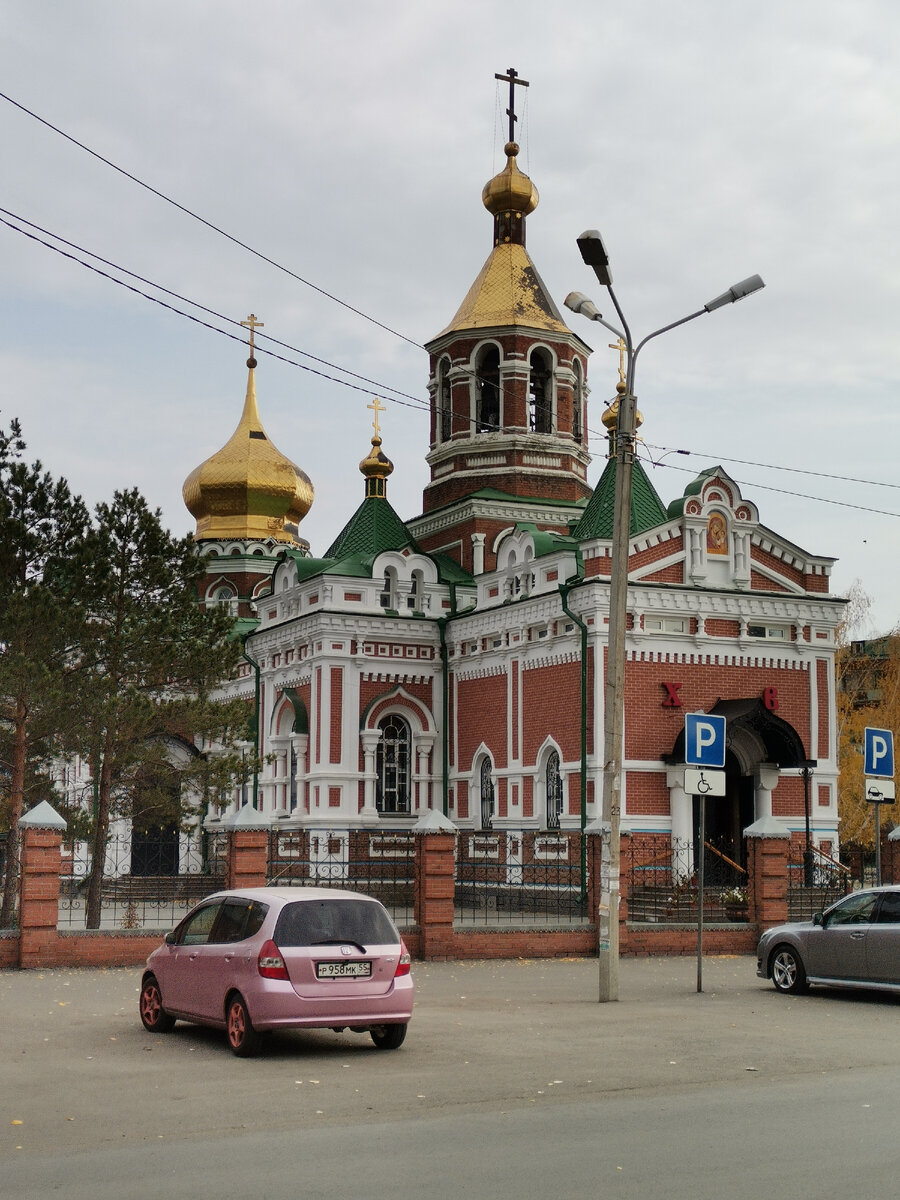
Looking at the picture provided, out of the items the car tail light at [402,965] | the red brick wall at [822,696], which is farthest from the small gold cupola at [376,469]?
the car tail light at [402,965]

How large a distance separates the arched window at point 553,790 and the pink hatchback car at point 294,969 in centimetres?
1520

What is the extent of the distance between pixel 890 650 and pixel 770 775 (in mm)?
17450

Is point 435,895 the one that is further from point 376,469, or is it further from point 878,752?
point 376,469

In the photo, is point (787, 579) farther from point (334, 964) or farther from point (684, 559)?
point (334, 964)

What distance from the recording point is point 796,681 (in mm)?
27141

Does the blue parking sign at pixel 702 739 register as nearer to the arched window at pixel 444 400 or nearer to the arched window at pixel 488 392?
the arched window at pixel 488 392

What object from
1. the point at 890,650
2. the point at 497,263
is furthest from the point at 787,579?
the point at 890,650

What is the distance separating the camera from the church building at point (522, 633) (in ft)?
84.0

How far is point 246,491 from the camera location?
41438 mm

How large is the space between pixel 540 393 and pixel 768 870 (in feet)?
50.2

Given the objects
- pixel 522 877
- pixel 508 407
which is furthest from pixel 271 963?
pixel 508 407

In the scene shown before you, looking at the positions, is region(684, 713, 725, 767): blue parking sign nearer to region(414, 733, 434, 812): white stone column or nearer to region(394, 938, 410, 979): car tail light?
region(394, 938, 410, 979): car tail light

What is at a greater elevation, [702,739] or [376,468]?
[376,468]

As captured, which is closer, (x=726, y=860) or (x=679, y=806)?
(x=726, y=860)
